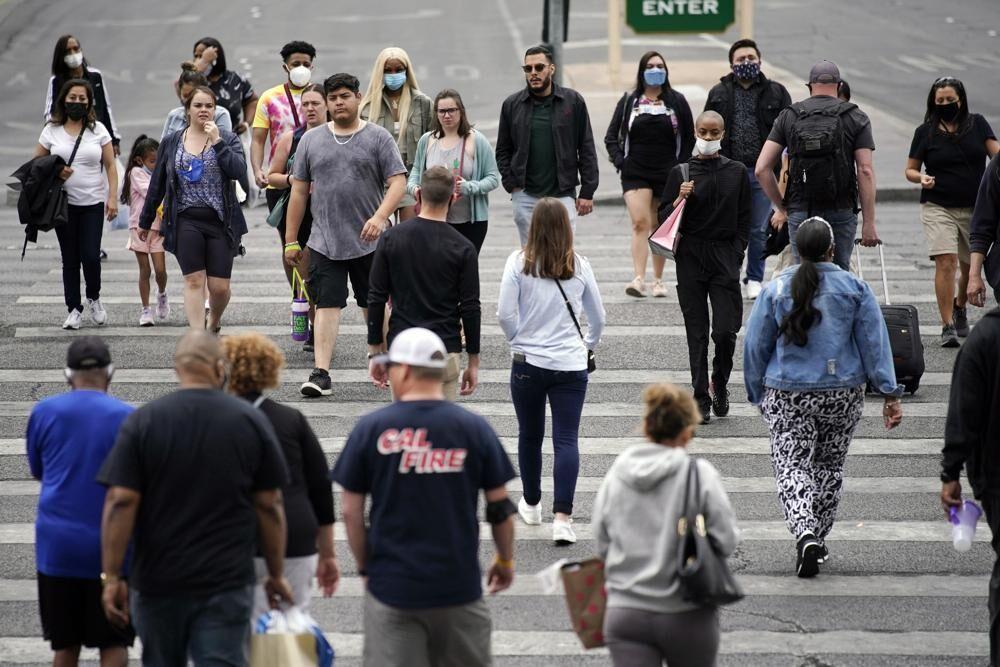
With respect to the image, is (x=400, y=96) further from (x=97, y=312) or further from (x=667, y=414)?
(x=667, y=414)

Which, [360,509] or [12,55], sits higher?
[12,55]

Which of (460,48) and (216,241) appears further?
(460,48)

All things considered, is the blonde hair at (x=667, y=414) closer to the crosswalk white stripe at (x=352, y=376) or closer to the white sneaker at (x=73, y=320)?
the crosswalk white stripe at (x=352, y=376)

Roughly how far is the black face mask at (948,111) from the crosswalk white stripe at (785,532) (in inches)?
173

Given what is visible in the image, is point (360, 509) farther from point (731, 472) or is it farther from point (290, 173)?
point (290, 173)

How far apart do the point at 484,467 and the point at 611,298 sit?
8486 millimetres

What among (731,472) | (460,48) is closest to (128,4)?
(460,48)

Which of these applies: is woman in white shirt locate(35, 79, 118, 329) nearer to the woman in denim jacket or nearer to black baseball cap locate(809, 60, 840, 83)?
black baseball cap locate(809, 60, 840, 83)

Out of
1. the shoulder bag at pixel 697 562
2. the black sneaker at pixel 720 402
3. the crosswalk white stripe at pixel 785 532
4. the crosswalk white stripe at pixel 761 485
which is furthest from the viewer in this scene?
the black sneaker at pixel 720 402

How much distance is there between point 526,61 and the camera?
477 inches

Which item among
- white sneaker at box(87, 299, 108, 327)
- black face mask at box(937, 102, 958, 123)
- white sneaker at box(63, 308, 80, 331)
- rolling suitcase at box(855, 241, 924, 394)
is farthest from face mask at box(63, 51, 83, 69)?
rolling suitcase at box(855, 241, 924, 394)

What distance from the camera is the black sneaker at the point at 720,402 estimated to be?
A: 34.8 ft

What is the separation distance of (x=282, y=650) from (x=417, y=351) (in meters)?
1.16

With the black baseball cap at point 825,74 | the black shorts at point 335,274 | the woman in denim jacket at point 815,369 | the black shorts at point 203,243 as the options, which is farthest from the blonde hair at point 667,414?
the black shorts at point 203,243
